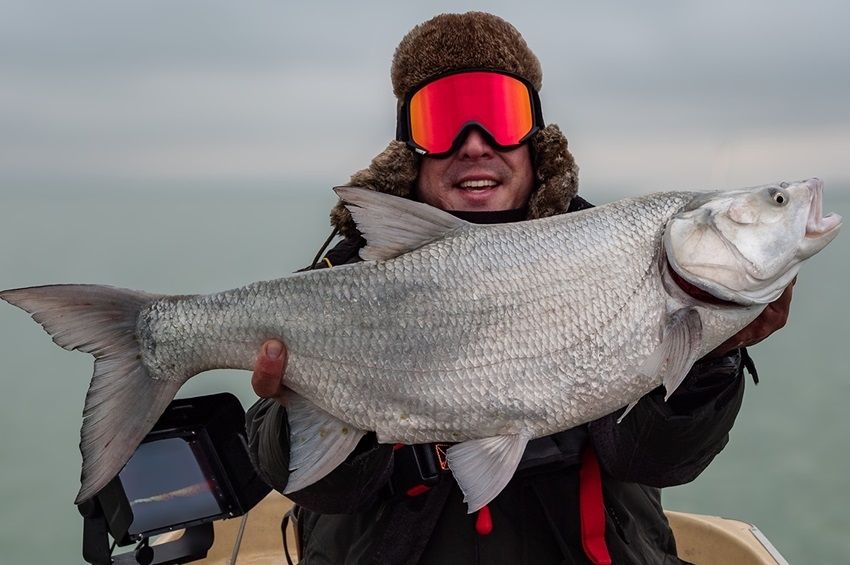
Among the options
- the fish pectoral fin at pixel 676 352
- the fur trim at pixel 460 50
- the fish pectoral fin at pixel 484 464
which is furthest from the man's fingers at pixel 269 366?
the fur trim at pixel 460 50

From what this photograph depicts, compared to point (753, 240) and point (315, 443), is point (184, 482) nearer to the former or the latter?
point (315, 443)

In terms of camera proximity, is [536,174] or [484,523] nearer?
[484,523]

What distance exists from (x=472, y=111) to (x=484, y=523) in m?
1.43

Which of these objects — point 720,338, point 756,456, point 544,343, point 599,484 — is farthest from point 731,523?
point 756,456

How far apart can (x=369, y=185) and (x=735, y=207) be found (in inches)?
56.5

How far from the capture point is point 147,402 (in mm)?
1679

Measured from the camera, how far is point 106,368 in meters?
1.67

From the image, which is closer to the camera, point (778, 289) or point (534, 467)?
point (778, 289)

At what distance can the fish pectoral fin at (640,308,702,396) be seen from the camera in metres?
1.57

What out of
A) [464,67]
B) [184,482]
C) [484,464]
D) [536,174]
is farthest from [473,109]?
[184,482]

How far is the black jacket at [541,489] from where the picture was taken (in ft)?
6.17

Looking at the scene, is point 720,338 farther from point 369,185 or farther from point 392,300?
point 369,185

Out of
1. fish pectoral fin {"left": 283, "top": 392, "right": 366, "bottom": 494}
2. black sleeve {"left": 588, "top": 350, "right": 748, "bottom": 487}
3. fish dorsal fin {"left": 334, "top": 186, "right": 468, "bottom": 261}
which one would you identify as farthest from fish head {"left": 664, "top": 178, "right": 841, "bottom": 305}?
fish pectoral fin {"left": 283, "top": 392, "right": 366, "bottom": 494}

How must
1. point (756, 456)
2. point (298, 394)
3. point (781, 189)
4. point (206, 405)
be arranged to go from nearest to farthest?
point (781, 189)
point (298, 394)
point (206, 405)
point (756, 456)
